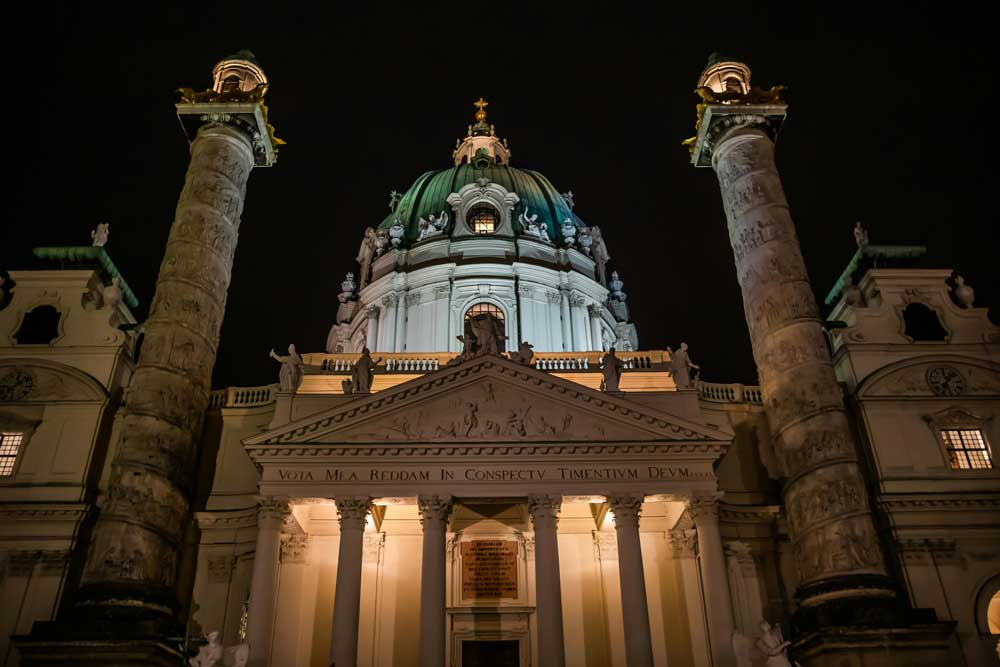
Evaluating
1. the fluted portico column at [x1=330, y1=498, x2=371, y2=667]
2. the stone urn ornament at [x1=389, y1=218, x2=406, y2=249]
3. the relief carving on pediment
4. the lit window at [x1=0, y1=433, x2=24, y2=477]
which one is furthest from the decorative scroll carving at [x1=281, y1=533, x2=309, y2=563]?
the stone urn ornament at [x1=389, y1=218, x2=406, y2=249]

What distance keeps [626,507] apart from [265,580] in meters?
9.87

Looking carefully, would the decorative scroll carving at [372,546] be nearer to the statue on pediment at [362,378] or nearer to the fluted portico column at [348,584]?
the fluted portico column at [348,584]

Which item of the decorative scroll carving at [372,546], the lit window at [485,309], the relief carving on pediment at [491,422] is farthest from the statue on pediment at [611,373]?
the lit window at [485,309]

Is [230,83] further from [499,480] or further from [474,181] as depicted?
[499,480]

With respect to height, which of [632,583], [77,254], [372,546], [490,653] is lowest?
[490,653]

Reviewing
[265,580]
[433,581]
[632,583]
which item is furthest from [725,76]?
[265,580]

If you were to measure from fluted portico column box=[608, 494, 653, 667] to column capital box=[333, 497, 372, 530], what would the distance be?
6.82 meters

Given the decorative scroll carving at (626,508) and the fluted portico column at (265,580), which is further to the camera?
the decorative scroll carving at (626,508)

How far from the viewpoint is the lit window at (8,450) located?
2542cm

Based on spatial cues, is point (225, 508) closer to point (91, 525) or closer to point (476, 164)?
point (91, 525)

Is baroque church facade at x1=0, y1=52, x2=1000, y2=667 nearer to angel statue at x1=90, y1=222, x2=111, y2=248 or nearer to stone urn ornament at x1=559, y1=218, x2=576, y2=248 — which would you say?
angel statue at x1=90, y1=222, x2=111, y2=248

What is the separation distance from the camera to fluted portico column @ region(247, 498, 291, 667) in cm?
2117

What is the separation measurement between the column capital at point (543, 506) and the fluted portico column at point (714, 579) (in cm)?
379

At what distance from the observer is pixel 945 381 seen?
2717 cm
